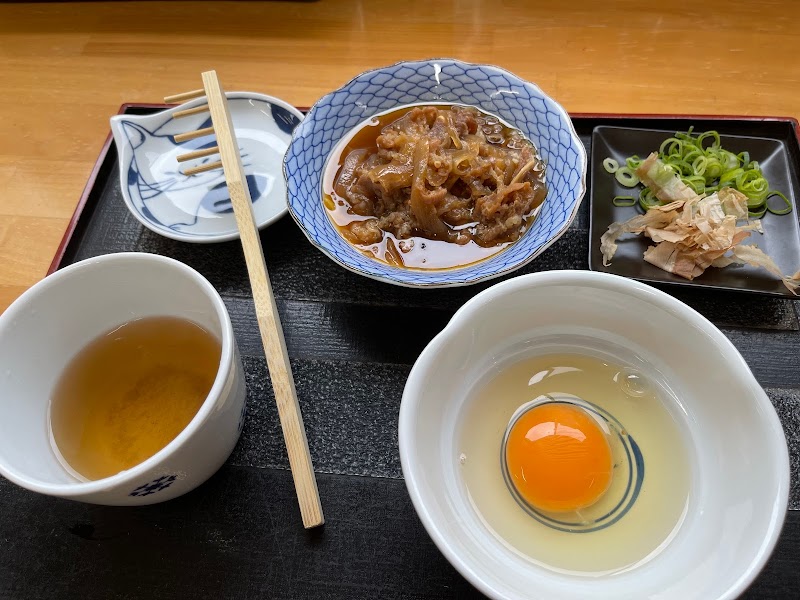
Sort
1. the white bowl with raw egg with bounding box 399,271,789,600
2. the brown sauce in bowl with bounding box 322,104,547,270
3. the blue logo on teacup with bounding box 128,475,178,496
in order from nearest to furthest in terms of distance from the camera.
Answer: the white bowl with raw egg with bounding box 399,271,789,600 → the blue logo on teacup with bounding box 128,475,178,496 → the brown sauce in bowl with bounding box 322,104,547,270

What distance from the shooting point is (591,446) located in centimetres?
108

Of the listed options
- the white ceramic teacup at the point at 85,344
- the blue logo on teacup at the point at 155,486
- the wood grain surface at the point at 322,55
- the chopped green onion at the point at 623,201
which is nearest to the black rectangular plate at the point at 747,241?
the chopped green onion at the point at 623,201

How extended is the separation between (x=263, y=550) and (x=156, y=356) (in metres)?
0.46

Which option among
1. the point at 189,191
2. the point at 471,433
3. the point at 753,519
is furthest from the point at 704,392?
the point at 189,191

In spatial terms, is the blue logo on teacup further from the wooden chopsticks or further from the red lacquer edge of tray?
the red lacquer edge of tray

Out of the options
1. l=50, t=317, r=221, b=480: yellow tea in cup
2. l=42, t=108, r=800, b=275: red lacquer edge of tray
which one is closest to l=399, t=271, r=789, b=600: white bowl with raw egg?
l=50, t=317, r=221, b=480: yellow tea in cup

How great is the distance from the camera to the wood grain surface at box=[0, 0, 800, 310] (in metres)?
1.91

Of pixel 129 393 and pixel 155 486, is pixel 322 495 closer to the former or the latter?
pixel 155 486

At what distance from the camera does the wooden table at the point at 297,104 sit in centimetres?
112

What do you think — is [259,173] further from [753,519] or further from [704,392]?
[753,519]

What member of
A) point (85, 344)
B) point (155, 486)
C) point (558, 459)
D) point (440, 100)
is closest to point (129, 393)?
point (85, 344)

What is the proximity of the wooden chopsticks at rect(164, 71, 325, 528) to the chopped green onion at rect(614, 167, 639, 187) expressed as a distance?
1.00 metres

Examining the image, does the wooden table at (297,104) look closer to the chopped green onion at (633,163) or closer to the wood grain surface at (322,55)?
the wood grain surface at (322,55)

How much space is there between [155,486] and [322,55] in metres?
1.69
